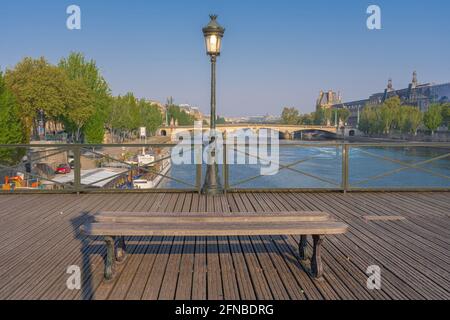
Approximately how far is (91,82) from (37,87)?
379 inches

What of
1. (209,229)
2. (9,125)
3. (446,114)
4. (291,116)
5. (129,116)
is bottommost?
(209,229)

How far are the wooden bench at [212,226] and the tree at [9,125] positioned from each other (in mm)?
27250

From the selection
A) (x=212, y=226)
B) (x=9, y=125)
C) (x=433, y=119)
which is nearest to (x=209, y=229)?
(x=212, y=226)

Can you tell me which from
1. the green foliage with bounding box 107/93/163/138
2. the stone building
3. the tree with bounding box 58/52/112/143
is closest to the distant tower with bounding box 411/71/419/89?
the stone building

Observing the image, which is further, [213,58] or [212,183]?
[213,58]

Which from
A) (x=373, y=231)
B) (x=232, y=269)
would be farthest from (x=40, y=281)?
(x=373, y=231)

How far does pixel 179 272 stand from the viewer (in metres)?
4.23

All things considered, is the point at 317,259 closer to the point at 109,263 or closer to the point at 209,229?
the point at 209,229

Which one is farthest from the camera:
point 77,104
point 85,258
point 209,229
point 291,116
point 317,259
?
point 291,116

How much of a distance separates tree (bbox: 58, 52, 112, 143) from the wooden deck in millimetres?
36739

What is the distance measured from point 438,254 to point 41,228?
217 inches

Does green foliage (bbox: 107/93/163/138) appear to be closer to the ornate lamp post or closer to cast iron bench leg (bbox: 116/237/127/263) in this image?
the ornate lamp post

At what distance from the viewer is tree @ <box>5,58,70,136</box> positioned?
3300 cm

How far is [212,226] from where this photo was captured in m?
3.96
